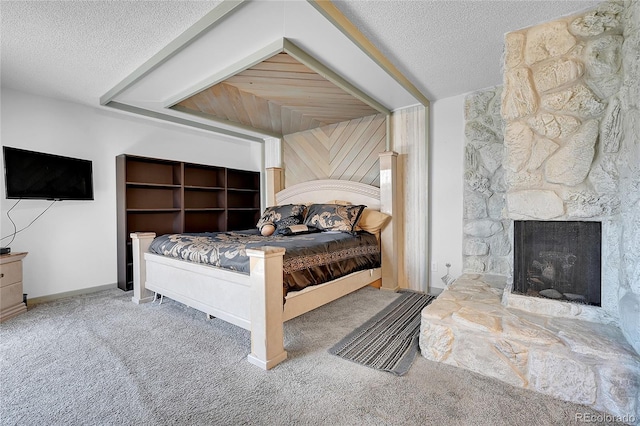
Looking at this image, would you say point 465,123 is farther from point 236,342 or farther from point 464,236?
point 236,342

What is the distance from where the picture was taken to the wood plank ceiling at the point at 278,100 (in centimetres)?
261

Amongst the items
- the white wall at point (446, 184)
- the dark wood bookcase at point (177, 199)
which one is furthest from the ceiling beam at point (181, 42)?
the white wall at point (446, 184)

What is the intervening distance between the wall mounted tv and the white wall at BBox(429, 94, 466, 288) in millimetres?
4102

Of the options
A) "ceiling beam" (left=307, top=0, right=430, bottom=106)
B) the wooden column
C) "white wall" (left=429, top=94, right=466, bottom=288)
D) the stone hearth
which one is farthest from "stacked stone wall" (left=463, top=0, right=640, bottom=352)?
the wooden column

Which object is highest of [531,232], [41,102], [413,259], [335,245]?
[41,102]

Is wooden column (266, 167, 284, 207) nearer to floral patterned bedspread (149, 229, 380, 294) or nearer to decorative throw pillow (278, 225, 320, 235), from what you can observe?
decorative throw pillow (278, 225, 320, 235)

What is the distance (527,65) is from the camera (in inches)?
74.2

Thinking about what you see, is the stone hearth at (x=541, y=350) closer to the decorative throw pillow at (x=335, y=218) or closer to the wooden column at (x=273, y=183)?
the decorative throw pillow at (x=335, y=218)

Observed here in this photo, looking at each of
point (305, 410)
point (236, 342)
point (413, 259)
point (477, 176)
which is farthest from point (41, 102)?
point (477, 176)

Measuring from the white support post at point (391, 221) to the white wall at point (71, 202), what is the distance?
3176 millimetres

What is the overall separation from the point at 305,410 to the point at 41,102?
13.4 ft

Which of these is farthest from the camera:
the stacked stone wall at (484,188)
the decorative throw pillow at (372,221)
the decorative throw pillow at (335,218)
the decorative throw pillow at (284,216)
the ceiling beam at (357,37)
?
the decorative throw pillow at (284,216)

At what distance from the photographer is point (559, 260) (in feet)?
5.97

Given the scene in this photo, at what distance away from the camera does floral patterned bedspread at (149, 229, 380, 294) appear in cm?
207
